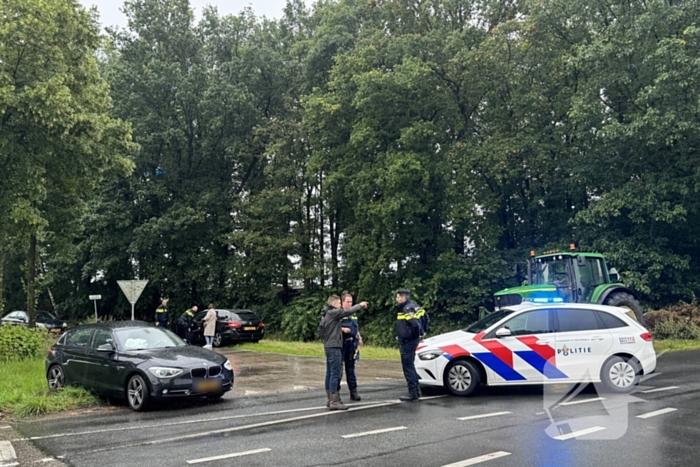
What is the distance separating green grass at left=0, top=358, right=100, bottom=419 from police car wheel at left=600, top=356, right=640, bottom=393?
8.65 m

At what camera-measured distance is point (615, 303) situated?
50.5 feet

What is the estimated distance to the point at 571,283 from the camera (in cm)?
1639

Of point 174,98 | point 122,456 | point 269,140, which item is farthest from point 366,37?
point 122,456

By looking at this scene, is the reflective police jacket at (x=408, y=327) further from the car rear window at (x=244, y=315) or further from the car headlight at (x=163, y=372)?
the car rear window at (x=244, y=315)

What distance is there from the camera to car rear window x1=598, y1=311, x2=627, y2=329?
10.4m

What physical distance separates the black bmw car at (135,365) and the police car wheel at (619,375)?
21.0ft

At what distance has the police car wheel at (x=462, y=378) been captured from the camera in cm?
1027

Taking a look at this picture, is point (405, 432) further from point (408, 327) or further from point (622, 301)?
point (622, 301)

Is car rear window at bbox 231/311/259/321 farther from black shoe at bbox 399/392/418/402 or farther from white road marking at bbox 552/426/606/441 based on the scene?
white road marking at bbox 552/426/606/441

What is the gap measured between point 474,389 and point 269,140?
25750mm

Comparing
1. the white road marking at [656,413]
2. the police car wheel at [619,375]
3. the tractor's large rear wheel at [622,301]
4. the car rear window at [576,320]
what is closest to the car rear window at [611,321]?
the car rear window at [576,320]

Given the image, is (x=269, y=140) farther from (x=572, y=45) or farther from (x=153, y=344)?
(x=153, y=344)

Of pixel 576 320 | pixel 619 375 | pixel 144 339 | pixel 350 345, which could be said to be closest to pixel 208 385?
pixel 144 339

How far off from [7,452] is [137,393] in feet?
9.38
